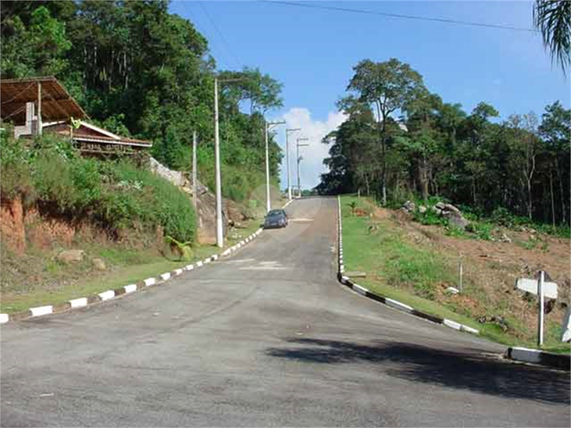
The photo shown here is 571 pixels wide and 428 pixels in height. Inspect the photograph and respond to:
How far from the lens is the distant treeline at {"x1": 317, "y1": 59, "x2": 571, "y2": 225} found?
5778 cm

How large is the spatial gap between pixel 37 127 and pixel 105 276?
8864 mm

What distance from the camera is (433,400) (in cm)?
631

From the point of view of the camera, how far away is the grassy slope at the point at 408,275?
16734 millimetres

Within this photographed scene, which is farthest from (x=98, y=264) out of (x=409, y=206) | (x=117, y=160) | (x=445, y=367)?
(x=409, y=206)

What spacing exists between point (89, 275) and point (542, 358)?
13.1m

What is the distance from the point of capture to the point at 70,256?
18875mm

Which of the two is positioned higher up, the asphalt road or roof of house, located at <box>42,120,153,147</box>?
roof of house, located at <box>42,120,153,147</box>

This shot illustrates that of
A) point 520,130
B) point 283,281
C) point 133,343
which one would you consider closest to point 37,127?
point 283,281

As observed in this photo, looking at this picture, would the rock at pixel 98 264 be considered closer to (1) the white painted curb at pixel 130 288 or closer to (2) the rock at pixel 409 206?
(1) the white painted curb at pixel 130 288

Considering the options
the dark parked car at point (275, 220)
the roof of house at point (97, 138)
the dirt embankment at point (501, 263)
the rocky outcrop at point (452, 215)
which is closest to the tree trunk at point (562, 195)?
the dirt embankment at point (501, 263)

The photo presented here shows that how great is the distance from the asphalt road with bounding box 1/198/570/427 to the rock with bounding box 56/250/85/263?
4.58 meters

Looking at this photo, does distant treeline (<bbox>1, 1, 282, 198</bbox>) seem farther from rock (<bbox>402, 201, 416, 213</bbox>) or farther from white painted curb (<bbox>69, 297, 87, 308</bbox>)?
white painted curb (<bbox>69, 297, 87, 308</bbox>)

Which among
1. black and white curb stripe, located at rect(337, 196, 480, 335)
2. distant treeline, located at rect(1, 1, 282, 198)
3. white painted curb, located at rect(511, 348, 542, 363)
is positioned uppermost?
distant treeline, located at rect(1, 1, 282, 198)

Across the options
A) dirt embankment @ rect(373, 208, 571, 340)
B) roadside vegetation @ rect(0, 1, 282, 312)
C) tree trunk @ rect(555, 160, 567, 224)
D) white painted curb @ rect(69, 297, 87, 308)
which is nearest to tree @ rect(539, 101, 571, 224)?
tree trunk @ rect(555, 160, 567, 224)
